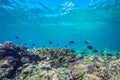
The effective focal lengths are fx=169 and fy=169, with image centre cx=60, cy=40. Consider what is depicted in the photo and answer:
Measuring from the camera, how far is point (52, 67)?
7715 millimetres

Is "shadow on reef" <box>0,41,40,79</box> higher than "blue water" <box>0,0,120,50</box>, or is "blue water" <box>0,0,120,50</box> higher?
"blue water" <box>0,0,120,50</box>

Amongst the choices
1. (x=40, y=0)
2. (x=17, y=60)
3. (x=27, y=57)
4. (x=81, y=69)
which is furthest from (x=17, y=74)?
(x=40, y=0)

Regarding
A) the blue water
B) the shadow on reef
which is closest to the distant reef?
the shadow on reef

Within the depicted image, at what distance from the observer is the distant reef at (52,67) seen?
590cm

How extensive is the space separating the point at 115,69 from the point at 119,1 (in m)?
23.5

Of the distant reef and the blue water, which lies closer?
the distant reef

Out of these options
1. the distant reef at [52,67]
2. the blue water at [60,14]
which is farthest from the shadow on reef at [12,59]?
the blue water at [60,14]

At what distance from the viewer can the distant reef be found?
19.4 ft

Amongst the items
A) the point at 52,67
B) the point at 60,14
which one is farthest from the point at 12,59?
the point at 60,14

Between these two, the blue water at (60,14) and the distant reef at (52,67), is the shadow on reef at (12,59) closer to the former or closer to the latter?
the distant reef at (52,67)

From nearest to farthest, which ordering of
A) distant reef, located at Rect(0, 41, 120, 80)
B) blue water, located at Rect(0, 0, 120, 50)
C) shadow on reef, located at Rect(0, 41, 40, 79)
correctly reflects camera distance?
1. distant reef, located at Rect(0, 41, 120, 80)
2. shadow on reef, located at Rect(0, 41, 40, 79)
3. blue water, located at Rect(0, 0, 120, 50)

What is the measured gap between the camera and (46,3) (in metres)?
29.8

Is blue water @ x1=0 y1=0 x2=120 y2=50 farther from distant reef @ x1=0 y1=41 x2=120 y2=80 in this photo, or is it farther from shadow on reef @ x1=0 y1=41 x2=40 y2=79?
distant reef @ x1=0 y1=41 x2=120 y2=80

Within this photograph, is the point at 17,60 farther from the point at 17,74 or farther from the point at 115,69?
the point at 115,69
